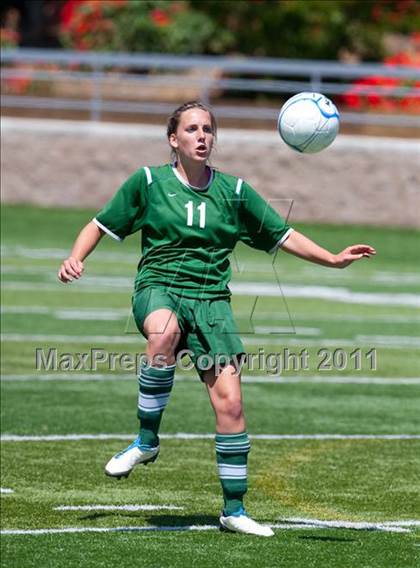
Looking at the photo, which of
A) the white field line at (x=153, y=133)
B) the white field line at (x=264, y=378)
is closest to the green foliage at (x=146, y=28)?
the white field line at (x=153, y=133)

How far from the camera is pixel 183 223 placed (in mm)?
6652

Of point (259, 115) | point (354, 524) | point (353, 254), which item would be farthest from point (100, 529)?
point (259, 115)

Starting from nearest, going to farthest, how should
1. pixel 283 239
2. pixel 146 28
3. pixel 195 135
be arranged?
pixel 195 135, pixel 283 239, pixel 146 28

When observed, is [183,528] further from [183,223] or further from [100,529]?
[183,223]

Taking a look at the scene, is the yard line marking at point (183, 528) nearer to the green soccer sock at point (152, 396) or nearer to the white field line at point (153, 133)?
the green soccer sock at point (152, 396)

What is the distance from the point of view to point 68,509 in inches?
284

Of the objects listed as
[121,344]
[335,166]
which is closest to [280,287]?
[121,344]

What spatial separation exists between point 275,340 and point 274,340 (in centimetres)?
1

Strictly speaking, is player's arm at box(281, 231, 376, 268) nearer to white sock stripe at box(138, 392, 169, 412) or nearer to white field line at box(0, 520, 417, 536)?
white sock stripe at box(138, 392, 169, 412)

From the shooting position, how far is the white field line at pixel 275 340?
12938 millimetres

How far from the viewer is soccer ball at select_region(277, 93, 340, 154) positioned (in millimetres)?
6988

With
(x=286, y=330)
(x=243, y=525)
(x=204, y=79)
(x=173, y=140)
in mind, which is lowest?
(x=286, y=330)

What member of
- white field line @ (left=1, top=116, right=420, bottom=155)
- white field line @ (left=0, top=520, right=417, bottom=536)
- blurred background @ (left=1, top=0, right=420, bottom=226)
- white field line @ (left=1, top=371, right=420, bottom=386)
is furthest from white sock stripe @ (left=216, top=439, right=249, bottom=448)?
white field line @ (left=1, top=116, right=420, bottom=155)

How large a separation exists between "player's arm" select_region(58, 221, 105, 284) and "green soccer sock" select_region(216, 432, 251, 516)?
3.07 feet
